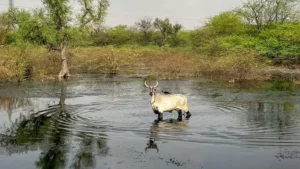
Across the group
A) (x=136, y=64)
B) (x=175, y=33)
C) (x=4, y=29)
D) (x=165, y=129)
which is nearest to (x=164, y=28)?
(x=175, y=33)

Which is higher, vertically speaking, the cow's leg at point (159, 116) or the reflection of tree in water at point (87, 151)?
the cow's leg at point (159, 116)

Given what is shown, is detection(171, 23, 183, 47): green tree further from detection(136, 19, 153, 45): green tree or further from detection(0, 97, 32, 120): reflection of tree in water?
detection(0, 97, 32, 120): reflection of tree in water

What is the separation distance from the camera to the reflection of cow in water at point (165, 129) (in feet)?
41.6

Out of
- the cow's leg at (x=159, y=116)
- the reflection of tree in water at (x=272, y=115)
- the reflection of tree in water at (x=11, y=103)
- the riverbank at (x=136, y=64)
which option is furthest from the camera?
the riverbank at (x=136, y=64)

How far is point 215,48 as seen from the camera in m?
42.5

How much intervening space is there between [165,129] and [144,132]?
2.56 ft

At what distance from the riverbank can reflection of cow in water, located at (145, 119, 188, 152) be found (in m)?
17.0

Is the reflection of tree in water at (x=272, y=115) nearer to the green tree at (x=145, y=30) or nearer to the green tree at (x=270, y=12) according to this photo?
the green tree at (x=270, y=12)

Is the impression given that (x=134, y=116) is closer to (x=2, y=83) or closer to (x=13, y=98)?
(x=13, y=98)

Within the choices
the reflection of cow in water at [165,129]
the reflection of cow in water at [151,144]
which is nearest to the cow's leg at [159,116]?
the reflection of cow in water at [165,129]

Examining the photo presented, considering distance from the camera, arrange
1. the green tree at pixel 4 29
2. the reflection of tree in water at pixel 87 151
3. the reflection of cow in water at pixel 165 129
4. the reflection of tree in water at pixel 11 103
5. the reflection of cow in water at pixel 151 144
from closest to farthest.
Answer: the reflection of tree in water at pixel 87 151 < the reflection of cow in water at pixel 151 144 < the reflection of cow in water at pixel 165 129 < the reflection of tree in water at pixel 11 103 < the green tree at pixel 4 29

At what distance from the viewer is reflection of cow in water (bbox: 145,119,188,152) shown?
41.6 feet

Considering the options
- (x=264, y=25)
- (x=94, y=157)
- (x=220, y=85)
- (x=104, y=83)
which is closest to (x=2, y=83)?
(x=104, y=83)

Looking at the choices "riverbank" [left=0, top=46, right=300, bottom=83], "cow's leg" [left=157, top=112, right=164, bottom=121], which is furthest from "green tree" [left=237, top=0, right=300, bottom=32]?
"cow's leg" [left=157, top=112, right=164, bottom=121]
